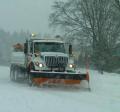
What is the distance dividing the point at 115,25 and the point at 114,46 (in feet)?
8.40

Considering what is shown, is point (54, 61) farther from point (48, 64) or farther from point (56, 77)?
point (56, 77)

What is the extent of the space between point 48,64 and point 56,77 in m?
1.04

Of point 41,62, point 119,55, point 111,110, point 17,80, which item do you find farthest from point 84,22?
point 111,110

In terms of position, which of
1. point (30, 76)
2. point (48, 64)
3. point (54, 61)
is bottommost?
point (30, 76)

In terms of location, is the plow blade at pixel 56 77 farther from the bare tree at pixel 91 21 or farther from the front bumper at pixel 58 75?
the bare tree at pixel 91 21

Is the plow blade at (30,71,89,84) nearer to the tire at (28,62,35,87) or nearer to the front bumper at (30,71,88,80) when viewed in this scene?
the front bumper at (30,71,88,80)

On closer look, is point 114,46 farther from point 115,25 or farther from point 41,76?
point 41,76

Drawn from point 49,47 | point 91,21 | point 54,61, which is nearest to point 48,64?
point 54,61

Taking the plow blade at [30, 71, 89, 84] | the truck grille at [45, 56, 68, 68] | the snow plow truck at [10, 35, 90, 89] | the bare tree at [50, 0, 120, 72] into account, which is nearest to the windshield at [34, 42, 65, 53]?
the snow plow truck at [10, 35, 90, 89]

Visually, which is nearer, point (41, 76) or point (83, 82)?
point (41, 76)

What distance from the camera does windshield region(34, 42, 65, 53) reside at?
2020cm

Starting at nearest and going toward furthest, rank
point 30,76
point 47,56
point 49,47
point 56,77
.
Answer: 1. point 56,77
2. point 30,76
3. point 47,56
4. point 49,47

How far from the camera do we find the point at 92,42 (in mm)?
53250

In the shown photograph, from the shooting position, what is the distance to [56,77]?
18312 mm
